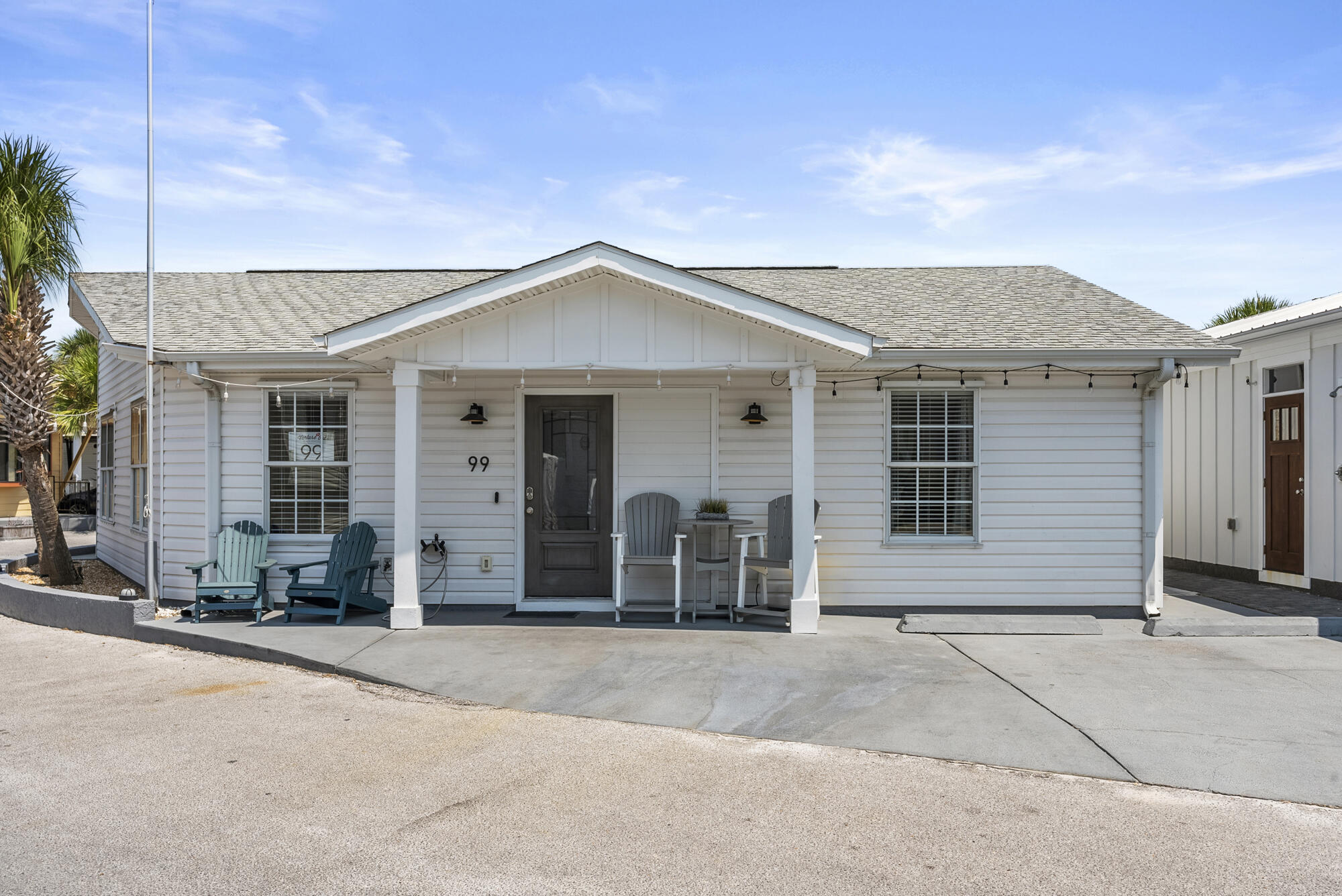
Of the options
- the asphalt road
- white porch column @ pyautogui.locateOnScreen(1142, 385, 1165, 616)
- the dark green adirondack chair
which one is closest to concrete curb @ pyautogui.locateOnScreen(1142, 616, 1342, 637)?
white porch column @ pyautogui.locateOnScreen(1142, 385, 1165, 616)

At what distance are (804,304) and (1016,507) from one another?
3182 mm

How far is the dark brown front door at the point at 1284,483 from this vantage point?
995 cm

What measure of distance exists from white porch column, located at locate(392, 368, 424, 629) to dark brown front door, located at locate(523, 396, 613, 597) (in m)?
Result: 1.35

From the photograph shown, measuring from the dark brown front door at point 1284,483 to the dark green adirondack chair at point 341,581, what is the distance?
9.80 meters

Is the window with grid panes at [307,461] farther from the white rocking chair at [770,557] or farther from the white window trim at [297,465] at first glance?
the white rocking chair at [770,557]

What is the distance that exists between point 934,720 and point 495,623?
423cm

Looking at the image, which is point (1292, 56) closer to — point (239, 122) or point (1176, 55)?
point (1176, 55)

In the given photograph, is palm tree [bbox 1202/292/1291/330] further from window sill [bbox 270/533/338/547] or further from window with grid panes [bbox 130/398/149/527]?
window with grid panes [bbox 130/398/149/527]

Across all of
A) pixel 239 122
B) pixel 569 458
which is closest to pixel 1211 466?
pixel 569 458

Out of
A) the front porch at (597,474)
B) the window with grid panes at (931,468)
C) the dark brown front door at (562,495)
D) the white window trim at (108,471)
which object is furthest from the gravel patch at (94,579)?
the window with grid panes at (931,468)

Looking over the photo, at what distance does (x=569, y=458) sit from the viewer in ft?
29.1

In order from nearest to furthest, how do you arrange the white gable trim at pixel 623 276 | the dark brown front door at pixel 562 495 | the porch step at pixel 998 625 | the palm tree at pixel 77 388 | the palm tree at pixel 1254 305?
the white gable trim at pixel 623 276
the porch step at pixel 998 625
the dark brown front door at pixel 562 495
the palm tree at pixel 1254 305
the palm tree at pixel 77 388

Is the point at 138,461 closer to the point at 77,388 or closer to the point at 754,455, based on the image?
the point at 754,455

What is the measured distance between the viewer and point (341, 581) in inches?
320
